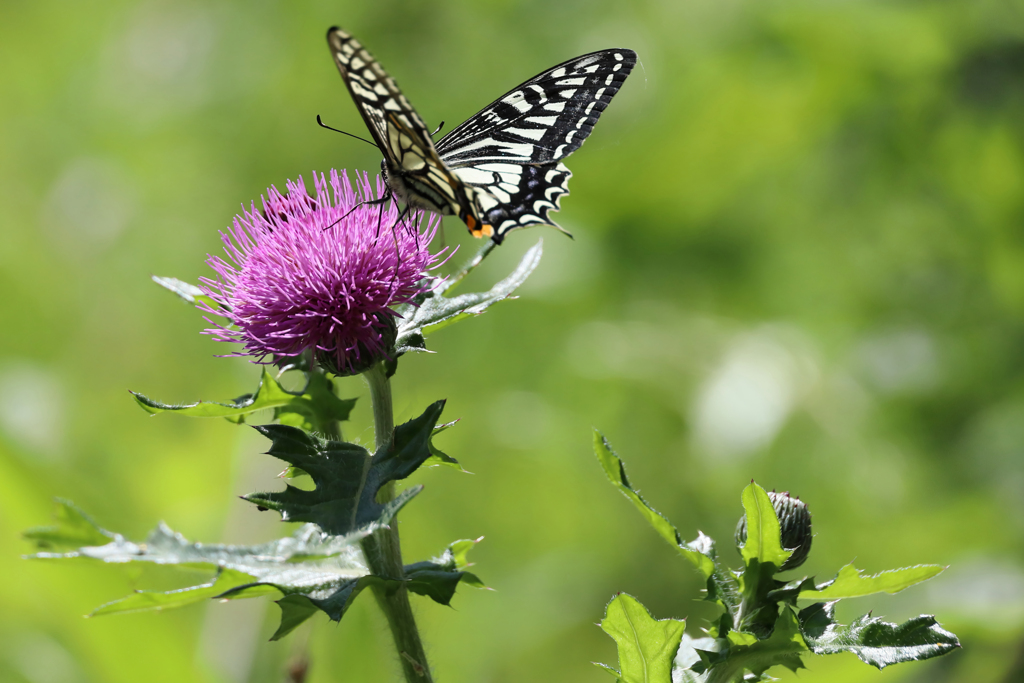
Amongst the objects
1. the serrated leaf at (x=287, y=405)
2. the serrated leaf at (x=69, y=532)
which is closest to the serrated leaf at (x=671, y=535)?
the serrated leaf at (x=287, y=405)

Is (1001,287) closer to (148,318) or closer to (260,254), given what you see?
(260,254)

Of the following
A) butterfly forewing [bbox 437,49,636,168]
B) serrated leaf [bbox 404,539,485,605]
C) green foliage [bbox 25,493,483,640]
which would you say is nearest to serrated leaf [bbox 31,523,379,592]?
green foliage [bbox 25,493,483,640]

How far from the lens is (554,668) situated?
4516 mm

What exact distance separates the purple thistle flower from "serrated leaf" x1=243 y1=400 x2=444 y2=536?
1.01ft

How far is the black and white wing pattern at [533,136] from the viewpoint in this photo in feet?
8.02

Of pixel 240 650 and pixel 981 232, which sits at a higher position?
pixel 981 232

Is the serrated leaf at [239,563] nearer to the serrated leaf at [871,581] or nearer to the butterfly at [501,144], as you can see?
the serrated leaf at [871,581]

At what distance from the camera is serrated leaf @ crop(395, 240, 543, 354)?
6.15 ft

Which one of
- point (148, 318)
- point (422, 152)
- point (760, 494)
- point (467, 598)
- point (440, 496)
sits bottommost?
point (760, 494)

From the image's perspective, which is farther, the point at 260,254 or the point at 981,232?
the point at 981,232

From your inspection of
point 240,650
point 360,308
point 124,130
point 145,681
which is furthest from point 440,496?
point 124,130

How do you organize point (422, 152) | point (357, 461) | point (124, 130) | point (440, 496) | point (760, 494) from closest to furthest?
point (760, 494) < point (357, 461) < point (422, 152) < point (440, 496) < point (124, 130)

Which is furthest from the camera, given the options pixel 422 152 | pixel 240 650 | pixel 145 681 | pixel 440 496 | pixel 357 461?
pixel 440 496

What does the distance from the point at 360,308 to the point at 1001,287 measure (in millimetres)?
3936
